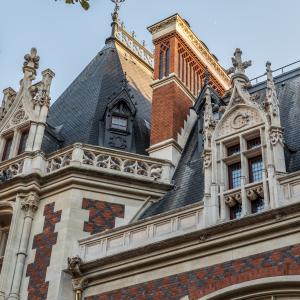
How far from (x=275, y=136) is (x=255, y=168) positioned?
2.99ft

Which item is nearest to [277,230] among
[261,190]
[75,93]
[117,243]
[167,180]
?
[261,190]

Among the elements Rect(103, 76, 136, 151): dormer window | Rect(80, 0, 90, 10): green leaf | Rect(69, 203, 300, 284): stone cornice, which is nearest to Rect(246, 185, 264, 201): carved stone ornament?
Rect(69, 203, 300, 284): stone cornice

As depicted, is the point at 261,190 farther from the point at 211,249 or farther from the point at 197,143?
the point at 197,143

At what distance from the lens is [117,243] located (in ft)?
53.3

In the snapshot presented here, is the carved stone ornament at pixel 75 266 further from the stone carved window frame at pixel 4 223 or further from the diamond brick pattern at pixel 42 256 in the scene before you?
the stone carved window frame at pixel 4 223

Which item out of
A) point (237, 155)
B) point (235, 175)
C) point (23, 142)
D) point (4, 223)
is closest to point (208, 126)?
point (237, 155)

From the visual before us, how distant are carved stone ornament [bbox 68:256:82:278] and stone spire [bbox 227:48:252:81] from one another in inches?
242

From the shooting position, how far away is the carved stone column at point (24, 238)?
1653cm

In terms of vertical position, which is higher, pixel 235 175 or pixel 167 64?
pixel 167 64

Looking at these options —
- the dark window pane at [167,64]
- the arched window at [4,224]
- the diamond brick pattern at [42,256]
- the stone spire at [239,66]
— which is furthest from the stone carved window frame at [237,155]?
the arched window at [4,224]

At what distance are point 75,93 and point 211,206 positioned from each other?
389 inches

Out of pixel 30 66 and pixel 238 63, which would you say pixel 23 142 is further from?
pixel 238 63

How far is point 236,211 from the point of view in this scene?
15.3 meters

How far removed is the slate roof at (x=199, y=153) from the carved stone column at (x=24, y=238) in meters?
2.87
